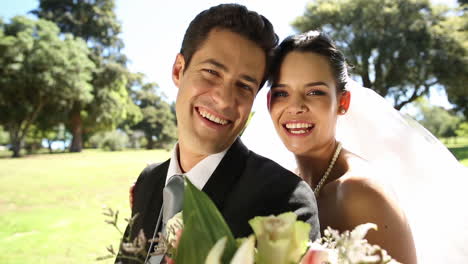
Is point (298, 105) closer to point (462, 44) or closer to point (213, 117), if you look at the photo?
point (213, 117)

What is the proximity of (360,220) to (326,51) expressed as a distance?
3.03 feet

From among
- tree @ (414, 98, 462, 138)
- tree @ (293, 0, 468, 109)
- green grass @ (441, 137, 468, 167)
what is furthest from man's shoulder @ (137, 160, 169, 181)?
tree @ (414, 98, 462, 138)

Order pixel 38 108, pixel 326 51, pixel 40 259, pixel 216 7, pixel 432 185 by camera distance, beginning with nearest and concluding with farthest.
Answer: pixel 216 7 → pixel 326 51 → pixel 432 185 → pixel 40 259 → pixel 38 108

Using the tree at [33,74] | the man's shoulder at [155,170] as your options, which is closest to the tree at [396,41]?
the tree at [33,74]

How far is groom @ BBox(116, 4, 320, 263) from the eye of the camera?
5.20 ft

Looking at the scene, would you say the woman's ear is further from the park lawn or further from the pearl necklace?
the park lawn

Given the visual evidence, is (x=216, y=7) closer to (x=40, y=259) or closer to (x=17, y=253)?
(x=40, y=259)

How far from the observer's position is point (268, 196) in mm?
1458

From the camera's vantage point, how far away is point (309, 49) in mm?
2076

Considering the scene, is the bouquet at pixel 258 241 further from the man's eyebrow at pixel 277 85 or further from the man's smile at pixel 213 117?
the man's eyebrow at pixel 277 85

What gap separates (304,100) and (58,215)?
7223 mm

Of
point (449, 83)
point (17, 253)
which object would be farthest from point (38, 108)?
point (449, 83)

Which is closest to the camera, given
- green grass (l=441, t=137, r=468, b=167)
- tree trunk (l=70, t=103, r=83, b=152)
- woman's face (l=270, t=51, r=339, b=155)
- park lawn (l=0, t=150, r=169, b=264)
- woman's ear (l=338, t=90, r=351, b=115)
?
woman's face (l=270, t=51, r=339, b=155)

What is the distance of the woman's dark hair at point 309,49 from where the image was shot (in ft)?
6.82
